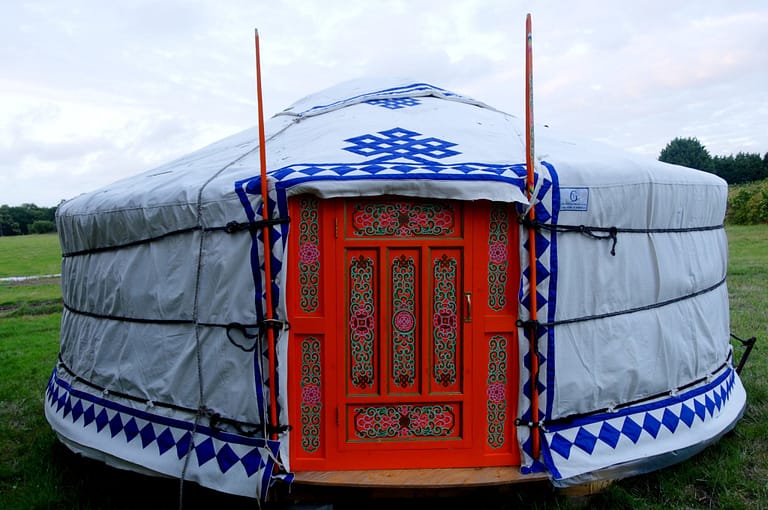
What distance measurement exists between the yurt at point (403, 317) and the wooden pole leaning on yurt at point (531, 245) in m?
0.01

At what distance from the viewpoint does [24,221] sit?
129ft

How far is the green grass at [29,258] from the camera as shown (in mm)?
18645

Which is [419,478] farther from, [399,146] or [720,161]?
[720,161]

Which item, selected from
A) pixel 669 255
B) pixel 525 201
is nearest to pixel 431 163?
pixel 525 201

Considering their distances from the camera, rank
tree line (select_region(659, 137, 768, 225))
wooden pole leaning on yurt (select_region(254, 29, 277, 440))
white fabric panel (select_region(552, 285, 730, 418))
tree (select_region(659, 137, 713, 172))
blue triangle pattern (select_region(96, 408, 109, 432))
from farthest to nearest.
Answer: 1. tree (select_region(659, 137, 713, 172))
2. tree line (select_region(659, 137, 768, 225))
3. blue triangle pattern (select_region(96, 408, 109, 432))
4. white fabric panel (select_region(552, 285, 730, 418))
5. wooden pole leaning on yurt (select_region(254, 29, 277, 440))

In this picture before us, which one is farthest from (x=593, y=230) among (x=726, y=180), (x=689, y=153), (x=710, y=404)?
(x=689, y=153)

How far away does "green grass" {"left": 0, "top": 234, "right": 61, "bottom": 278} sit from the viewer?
61.2 ft

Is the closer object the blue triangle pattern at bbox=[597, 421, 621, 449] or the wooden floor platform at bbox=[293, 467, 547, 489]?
the wooden floor platform at bbox=[293, 467, 547, 489]

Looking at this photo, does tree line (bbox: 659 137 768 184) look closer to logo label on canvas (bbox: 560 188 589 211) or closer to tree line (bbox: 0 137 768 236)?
tree line (bbox: 0 137 768 236)

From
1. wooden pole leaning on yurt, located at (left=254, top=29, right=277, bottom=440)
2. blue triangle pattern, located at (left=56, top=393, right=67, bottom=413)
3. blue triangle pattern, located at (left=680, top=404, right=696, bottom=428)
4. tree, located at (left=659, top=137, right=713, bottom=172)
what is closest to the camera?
wooden pole leaning on yurt, located at (left=254, top=29, right=277, bottom=440)

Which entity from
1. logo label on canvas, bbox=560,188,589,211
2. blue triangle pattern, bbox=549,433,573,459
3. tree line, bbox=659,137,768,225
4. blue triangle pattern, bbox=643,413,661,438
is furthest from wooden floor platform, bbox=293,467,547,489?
tree line, bbox=659,137,768,225

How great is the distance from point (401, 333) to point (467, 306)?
33 centimetres

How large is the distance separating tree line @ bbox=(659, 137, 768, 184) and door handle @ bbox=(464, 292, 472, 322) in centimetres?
2760

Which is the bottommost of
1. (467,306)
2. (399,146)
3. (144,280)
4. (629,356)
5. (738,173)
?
(629,356)
